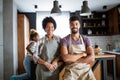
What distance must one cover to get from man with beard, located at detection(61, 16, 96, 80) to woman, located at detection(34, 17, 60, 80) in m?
0.14

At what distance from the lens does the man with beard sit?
1.90 meters

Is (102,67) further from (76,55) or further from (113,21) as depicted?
(113,21)

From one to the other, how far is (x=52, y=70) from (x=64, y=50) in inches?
11.9

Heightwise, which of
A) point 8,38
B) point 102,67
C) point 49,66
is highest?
point 8,38

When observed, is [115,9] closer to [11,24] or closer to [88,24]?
[88,24]

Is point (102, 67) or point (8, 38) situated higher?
point (8, 38)

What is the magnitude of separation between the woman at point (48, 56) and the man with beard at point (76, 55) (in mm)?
140

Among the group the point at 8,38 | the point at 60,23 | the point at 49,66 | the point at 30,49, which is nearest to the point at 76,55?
the point at 49,66

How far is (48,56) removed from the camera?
2045 mm

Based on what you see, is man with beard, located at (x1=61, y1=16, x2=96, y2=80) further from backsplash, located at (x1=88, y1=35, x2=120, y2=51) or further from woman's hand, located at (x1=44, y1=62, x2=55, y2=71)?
backsplash, located at (x1=88, y1=35, x2=120, y2=51)

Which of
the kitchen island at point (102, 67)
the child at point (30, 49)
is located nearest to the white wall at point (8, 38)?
the child at point (30, 49)

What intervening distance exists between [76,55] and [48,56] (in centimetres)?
35

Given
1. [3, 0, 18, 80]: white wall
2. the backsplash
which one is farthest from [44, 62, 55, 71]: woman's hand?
the backsplash

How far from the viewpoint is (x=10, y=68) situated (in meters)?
4.58
